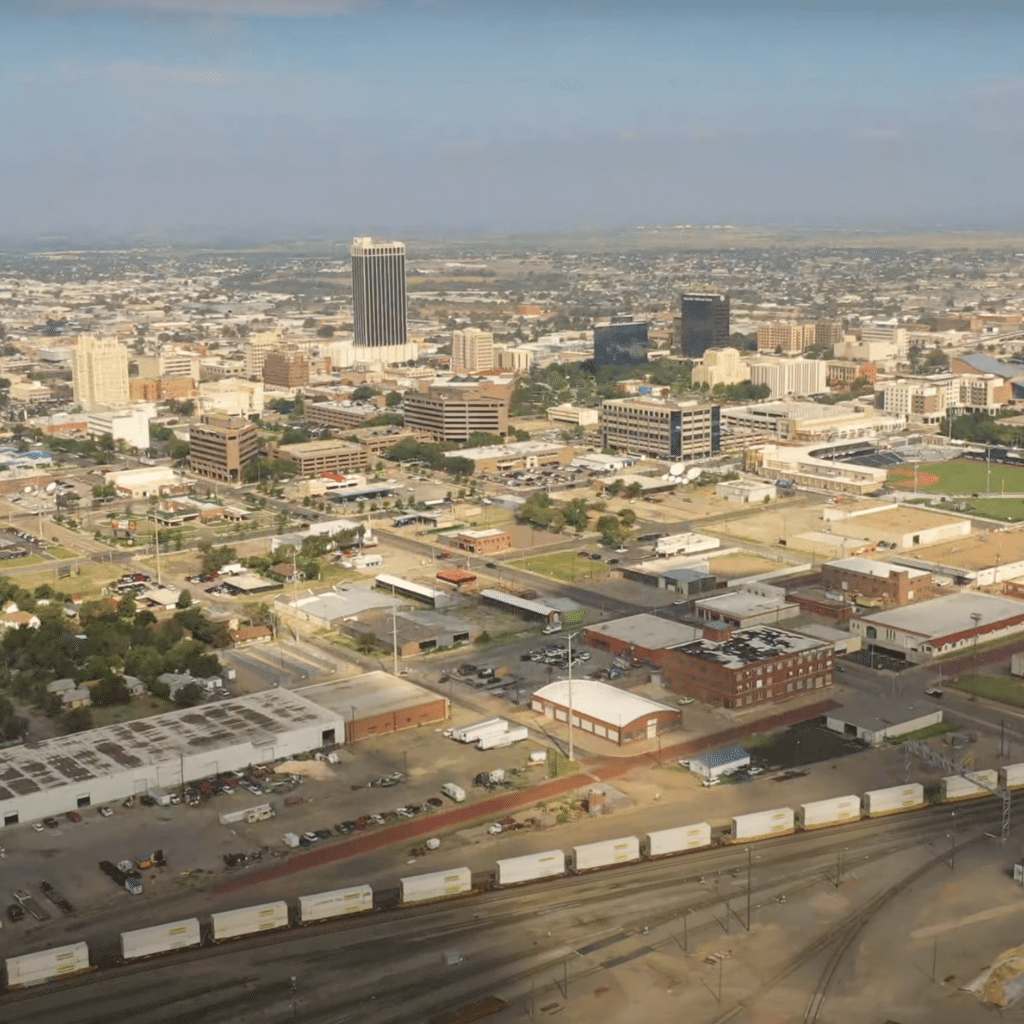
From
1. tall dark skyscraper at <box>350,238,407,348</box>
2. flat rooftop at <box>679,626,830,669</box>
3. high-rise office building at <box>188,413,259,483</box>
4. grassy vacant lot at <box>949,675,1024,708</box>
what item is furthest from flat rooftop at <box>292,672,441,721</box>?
tall dark skyscraper at <box>350,238,407,348</box>

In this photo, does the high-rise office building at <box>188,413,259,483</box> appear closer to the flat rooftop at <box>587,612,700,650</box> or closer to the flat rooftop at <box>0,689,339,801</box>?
the flat rooftop at <box>587,612,700,650</box>

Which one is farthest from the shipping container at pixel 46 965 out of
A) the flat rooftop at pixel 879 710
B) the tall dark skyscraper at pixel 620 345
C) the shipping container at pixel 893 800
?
the tall dark skyscraper at pixel 620 345

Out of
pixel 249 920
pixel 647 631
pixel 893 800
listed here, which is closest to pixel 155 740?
pixel 249 920

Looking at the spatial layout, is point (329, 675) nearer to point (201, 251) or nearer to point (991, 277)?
point (991, 277)

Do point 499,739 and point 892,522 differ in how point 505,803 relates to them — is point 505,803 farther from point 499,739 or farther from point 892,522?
point 892,522

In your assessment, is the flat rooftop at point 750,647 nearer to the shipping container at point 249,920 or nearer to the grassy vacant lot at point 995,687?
the grassy vacant lot at point 995,687
